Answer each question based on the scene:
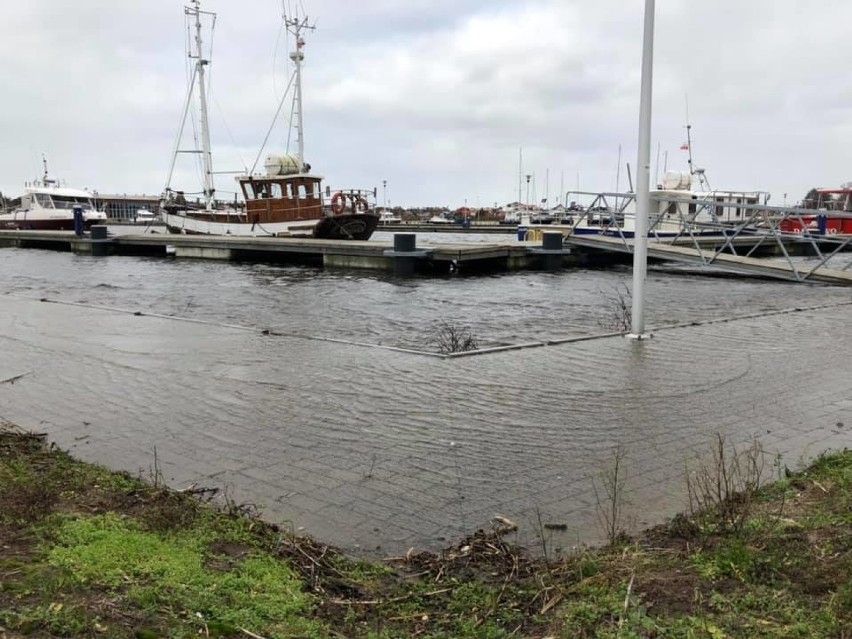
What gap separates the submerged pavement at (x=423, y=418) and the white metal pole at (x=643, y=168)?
530 millimetres

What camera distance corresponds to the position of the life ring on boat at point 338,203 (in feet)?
115

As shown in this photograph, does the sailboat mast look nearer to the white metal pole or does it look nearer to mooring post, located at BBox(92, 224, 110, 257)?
mooring post, located at BBox(92, 224, 110, 257)

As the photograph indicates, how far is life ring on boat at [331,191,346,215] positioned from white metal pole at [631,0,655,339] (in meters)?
26.3

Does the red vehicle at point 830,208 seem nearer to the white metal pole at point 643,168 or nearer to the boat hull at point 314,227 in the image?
the boat hull at point 314,227

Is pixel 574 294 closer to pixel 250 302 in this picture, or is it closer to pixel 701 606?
pixel 250 302

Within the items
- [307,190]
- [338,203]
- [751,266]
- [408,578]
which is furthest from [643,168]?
[307,190]

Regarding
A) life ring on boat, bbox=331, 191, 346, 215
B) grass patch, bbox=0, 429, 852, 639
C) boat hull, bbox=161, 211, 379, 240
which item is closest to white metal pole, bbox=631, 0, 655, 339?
grass patch, bbox=0, 429, 852, 639

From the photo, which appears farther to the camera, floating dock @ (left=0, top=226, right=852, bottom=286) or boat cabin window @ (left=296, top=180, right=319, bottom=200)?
boat cabin window @ (left=296, top=180, right=319, bottom=200)

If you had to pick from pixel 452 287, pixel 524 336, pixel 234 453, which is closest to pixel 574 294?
pixel 452 287

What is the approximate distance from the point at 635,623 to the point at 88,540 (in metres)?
2.43

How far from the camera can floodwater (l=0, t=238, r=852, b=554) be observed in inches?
173

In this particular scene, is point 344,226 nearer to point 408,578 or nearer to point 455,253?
point 455,253

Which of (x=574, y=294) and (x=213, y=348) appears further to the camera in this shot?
(x=574, y=294)

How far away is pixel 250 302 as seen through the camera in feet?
53.0
